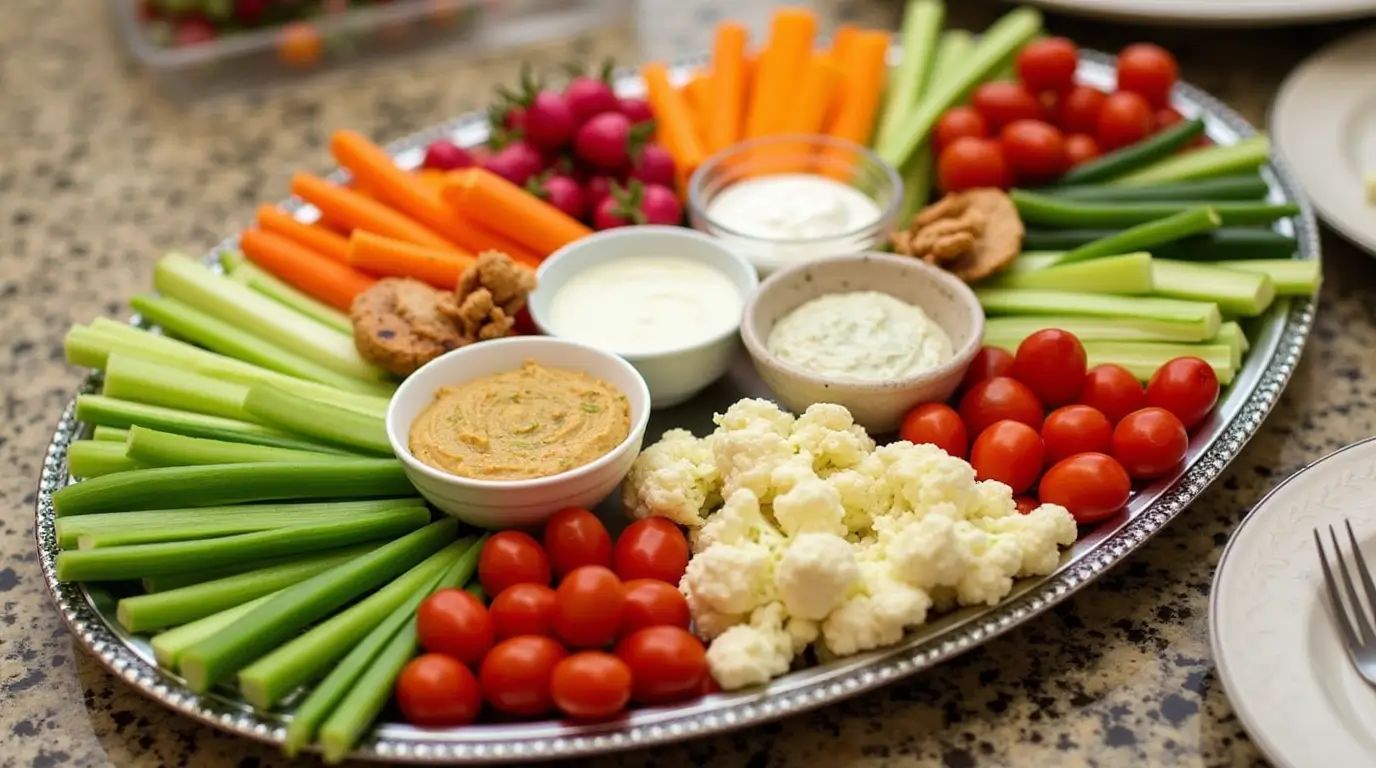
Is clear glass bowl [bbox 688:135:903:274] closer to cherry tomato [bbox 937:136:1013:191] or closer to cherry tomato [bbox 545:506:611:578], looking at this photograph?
cherry tomato [bbox 937:136:1013:191]

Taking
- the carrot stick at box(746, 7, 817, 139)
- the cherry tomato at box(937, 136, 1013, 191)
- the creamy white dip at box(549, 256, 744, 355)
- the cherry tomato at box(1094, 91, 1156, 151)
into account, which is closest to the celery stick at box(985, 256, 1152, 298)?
the cherry tomato at box(937, 136, 1013, 191)

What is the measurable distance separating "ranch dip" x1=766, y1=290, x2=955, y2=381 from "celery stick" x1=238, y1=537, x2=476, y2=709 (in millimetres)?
901

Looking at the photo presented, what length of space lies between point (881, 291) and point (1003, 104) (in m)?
0.84

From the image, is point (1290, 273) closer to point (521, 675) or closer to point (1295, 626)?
point (1295, 626)

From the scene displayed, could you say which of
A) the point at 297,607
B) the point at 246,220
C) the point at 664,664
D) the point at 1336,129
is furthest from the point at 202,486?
the point at 1336,129

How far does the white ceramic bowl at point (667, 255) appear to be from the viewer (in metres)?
2.81

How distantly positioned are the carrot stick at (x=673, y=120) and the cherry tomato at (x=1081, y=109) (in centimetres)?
100

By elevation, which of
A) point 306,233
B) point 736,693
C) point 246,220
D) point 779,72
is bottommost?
point 246,220

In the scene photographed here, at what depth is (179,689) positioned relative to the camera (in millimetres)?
2133

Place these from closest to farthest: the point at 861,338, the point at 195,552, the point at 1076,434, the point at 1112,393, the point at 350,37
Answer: the point at 195,552 < the point at 1076,434 < the point at 1112,393 < the point at 861,338 < the point at 350,37

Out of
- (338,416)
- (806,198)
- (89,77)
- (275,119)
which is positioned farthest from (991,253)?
(89,77)

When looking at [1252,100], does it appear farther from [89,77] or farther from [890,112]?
[89,77]

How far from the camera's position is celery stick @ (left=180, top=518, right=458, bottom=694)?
207cm

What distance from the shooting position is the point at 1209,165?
3.32 m
